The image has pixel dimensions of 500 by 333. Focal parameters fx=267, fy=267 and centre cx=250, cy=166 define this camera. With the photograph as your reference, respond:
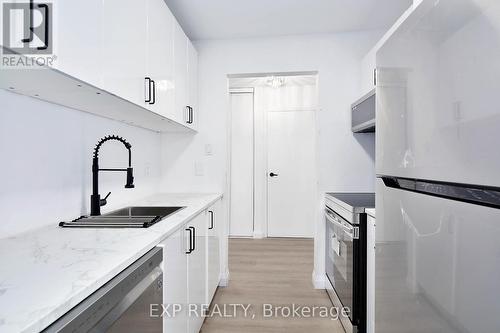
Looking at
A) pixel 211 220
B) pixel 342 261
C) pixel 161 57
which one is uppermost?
pixel 161 57

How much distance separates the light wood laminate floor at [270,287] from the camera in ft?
6.24

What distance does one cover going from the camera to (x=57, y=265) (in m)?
0.73

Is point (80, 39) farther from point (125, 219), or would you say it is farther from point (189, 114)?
point (189, 114)

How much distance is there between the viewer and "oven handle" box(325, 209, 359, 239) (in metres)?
1.63

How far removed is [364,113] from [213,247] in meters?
1.60

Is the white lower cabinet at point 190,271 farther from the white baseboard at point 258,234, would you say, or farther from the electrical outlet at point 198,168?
the white baseboard at point 258,234

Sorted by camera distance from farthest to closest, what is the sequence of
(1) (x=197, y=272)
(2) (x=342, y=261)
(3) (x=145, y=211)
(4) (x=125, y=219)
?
(2) (x=342, y=261)
(3) (x=145, y=211)
(1) (x=197, y=272)
(4) (x=125, y=219)

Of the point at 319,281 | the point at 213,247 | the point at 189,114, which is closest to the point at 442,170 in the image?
the point at 213,247

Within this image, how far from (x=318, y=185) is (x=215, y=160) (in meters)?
1.01

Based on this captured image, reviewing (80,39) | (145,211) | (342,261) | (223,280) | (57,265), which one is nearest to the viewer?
(57,265)

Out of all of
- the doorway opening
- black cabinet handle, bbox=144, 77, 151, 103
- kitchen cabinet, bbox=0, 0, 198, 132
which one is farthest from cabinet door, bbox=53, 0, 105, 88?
the doorway opening

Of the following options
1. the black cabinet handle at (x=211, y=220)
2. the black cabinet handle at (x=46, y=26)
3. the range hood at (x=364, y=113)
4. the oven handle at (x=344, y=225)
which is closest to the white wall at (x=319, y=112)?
the range hood at (x=364, y=113)

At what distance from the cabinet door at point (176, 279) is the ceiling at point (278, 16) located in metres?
1.72

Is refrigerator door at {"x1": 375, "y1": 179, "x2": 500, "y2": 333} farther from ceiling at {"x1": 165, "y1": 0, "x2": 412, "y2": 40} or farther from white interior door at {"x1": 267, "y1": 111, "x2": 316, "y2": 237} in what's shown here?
white interior door at {"x1": 267, "y1": 111, "x2": 316, "y2": 237}
